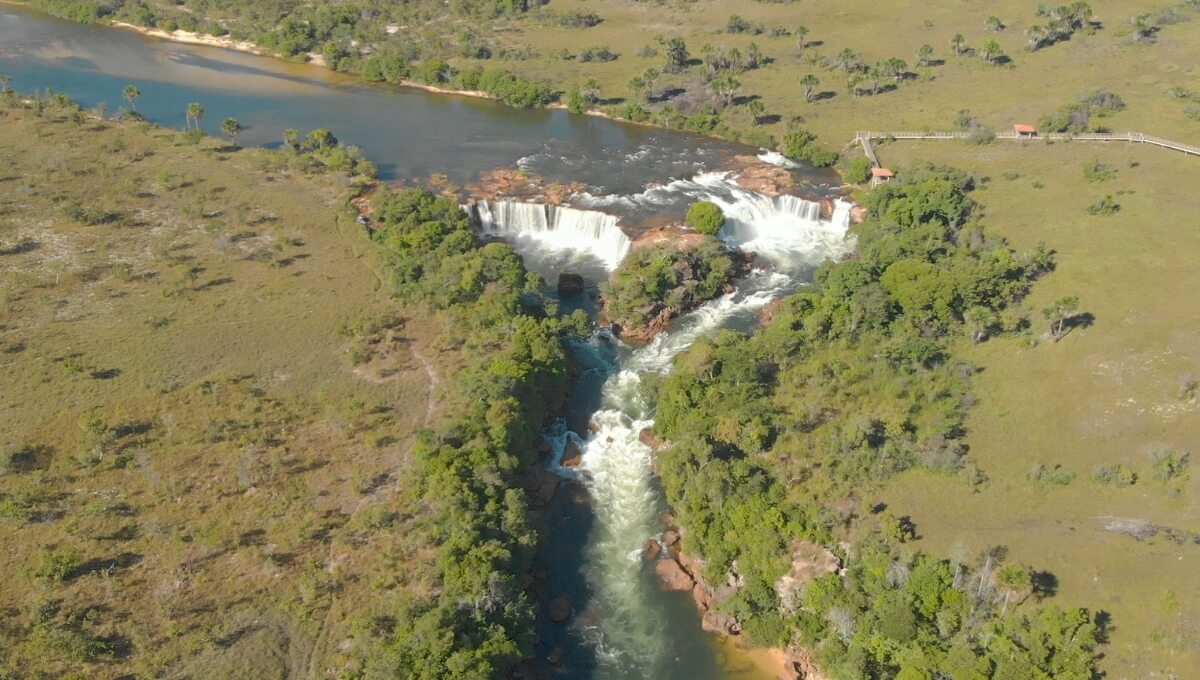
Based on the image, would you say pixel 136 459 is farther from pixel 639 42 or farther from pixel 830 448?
pixel 639 42

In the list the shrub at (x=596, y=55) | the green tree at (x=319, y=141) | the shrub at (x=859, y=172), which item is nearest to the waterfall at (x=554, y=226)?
the green tree at (x=319, y=141)

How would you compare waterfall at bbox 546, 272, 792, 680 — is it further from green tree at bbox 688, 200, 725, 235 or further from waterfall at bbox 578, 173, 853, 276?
waterfall at bbox 578, 173, 853, 276

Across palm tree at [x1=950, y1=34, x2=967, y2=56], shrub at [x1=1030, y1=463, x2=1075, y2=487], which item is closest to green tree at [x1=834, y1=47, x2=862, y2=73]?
palm tree at [x1=950, y1=34, x2=967, y2=56]

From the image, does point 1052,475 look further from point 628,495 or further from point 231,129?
point 231,129

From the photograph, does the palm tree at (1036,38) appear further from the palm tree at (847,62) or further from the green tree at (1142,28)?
the palm tree at (847,62)

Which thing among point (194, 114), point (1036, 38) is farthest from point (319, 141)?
point (1036, 38)

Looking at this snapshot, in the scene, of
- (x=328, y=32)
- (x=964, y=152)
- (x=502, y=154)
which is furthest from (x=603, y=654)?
(x=328, y=32)
